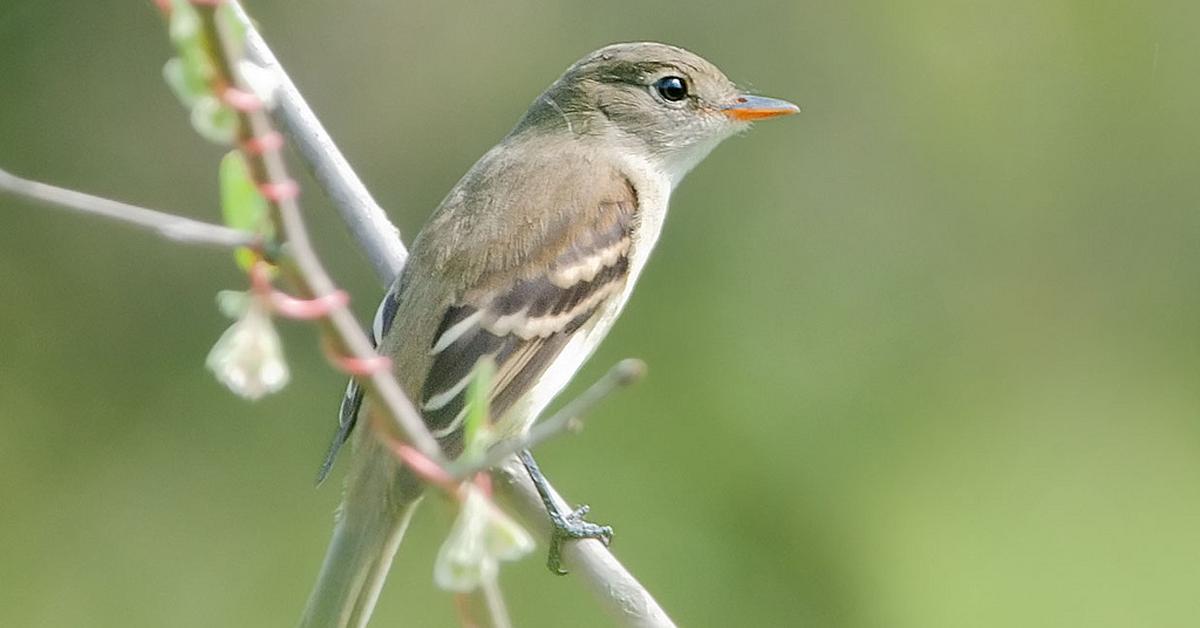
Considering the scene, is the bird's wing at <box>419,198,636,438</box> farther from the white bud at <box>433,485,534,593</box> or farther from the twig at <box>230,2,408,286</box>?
the white bud at <box>433,485,534,593</box>

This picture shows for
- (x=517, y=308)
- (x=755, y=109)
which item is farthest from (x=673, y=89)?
(x=517, y=308)

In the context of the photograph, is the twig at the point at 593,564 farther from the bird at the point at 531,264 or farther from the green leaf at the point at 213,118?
the green leaf at the point at 213,118

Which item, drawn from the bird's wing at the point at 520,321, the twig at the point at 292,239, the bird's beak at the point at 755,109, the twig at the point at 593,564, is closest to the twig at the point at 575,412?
the twig at the point at 292,239

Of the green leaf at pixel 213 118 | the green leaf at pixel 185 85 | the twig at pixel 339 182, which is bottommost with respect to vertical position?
the twig at pixel 339 182

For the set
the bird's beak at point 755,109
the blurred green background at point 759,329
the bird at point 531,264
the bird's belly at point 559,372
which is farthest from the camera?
the blurred green background at point 759,329

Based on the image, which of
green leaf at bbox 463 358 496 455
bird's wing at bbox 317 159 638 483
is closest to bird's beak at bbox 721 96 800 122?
bird's wing at bbox 317 159 638 483

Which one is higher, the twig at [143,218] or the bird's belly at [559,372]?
the twig at [143,218]

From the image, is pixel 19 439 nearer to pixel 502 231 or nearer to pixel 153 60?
pixel 153 60
